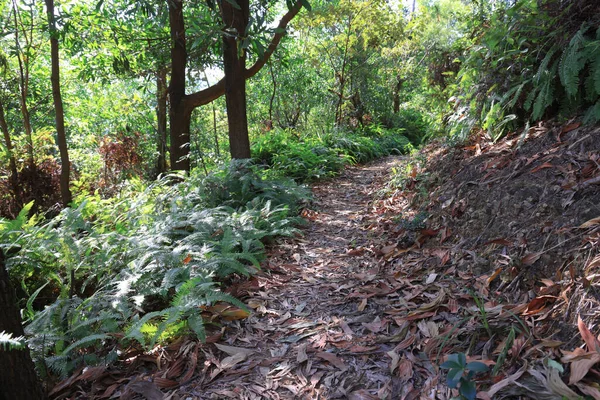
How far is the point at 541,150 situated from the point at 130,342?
11.0 feet

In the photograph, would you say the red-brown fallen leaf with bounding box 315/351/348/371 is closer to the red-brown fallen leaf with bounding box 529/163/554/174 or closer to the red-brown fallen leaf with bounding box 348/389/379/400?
the red-brown fallen leaf with bounding box 348/389/379/400

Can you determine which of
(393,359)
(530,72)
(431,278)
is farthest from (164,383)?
(530,72)

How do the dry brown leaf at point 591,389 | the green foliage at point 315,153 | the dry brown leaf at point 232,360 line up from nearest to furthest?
the dry brown leaf at point 591,389
the dry brown leaf at point 232,360
the green foliage at point 315,153

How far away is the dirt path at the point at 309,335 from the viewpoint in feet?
6.15

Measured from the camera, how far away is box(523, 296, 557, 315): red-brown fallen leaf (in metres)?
1.85

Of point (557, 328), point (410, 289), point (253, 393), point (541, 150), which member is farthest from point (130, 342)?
point (541, 150)

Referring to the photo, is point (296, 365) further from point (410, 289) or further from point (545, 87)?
point (545, 87)

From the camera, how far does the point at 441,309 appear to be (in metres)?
2.23

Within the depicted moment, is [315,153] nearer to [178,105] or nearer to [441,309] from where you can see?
[178,105]

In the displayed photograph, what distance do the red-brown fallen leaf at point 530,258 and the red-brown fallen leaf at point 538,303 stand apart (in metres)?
0.32

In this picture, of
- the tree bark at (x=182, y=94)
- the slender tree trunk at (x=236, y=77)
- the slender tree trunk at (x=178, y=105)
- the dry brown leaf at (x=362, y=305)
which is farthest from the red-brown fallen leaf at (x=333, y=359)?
the tree bark at (x=182, y=94)

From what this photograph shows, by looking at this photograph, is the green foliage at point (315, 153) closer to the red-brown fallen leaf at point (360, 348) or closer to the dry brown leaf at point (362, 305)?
the dry brown leaf at point (362, 305)

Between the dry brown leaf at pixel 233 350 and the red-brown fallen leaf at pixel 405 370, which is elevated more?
the red-brown fallen leaf at pixel 405 370

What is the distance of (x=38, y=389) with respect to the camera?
1.70m
